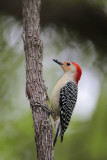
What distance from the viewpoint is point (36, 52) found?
4.17 m

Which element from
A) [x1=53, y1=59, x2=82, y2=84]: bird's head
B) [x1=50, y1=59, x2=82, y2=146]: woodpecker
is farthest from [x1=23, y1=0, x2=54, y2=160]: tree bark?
[x1=53, y1=59, x2=82, y2=84]: bird's head

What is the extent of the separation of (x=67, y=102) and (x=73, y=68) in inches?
27.9

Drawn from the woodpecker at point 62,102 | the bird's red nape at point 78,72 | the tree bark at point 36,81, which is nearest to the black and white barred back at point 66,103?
the woodpecker at point 62,102

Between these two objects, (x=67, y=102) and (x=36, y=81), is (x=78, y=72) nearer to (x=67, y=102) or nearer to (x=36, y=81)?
(x=67, y=102)

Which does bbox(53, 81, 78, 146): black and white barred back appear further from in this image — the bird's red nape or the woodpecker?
the bird's red nape

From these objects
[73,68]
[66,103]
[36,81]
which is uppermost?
[73,68]

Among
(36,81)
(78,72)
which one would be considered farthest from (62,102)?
(36,81)

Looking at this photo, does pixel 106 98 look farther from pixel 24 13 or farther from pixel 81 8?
pixel 24 13

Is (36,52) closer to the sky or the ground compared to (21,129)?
closer to the sky

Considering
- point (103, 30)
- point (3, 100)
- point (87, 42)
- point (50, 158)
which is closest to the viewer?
point (50, 158)

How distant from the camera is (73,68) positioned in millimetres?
5367

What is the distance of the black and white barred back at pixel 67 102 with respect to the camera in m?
4.82

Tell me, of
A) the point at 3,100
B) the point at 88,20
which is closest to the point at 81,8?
the point at 88,20

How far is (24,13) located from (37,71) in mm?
791
